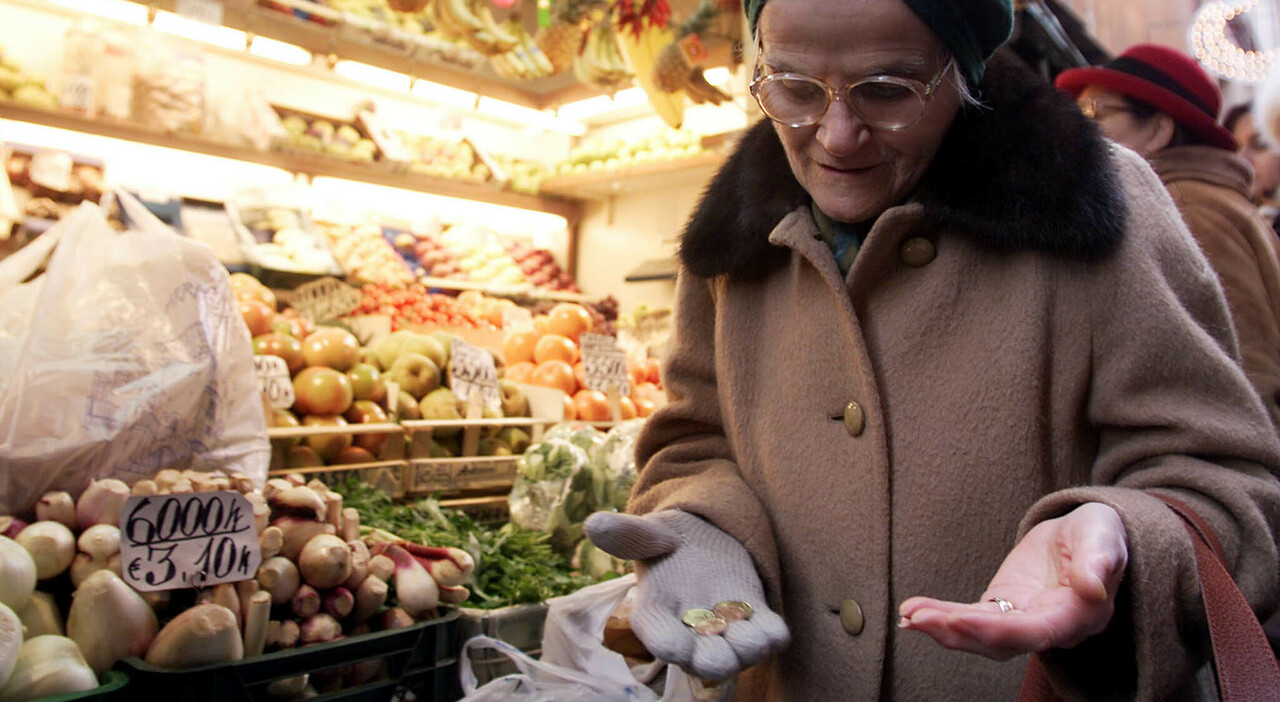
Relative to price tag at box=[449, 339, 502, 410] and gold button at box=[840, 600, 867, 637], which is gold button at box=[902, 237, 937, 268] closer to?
gold button at box=[840, 600, 867, 637]

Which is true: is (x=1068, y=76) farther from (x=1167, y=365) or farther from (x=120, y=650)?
(x=120, y=650)

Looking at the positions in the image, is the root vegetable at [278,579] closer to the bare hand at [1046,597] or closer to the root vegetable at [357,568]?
the root vegetable at [357,568]

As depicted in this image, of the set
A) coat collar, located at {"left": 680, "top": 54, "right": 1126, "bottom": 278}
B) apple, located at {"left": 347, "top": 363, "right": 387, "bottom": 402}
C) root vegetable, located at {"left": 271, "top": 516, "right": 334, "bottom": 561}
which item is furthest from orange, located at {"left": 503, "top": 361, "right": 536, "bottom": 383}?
coat collar, located at {"left": 680, "top": 54, "right": 1126, "bottom": 278}

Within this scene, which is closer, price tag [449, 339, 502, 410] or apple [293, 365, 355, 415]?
apple [293, 365, 355, 415]

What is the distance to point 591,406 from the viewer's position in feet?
10.9

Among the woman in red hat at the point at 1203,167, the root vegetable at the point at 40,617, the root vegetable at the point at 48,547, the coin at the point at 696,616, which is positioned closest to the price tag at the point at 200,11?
the root vegetable at the point at 48,547

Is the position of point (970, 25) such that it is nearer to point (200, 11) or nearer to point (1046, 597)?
point (1046, 597)

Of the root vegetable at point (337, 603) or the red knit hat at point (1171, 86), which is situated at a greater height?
the red knit hat at point (1171, 86)

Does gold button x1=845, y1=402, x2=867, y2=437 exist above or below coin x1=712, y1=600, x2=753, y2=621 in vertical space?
above

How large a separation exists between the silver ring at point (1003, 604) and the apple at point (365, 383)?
239cm

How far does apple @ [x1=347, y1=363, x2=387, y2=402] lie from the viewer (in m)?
2.85

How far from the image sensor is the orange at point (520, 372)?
350 centimetres

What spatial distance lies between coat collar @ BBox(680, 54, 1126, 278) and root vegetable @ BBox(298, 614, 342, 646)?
946mm

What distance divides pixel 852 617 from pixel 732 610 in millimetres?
188
